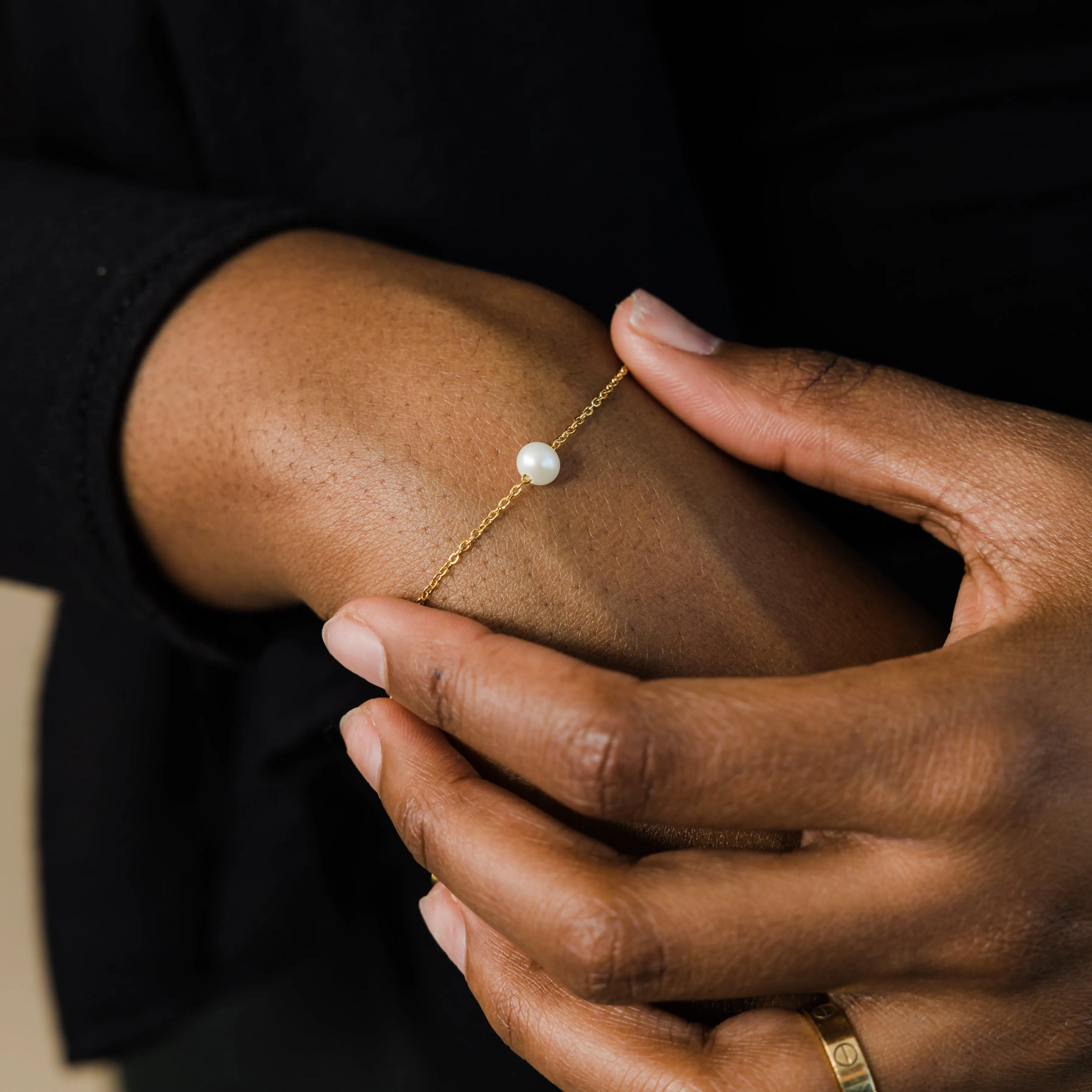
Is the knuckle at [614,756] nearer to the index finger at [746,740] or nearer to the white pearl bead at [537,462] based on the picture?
the index finger at [746,740]

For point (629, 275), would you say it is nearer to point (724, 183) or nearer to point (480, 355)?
point (724, 183)

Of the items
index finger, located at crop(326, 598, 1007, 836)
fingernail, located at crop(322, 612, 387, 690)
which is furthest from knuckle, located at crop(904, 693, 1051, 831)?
fingernail, located at crop(322, 612, 387, 690)

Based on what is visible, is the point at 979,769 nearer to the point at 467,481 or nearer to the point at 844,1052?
the point at 844,1052

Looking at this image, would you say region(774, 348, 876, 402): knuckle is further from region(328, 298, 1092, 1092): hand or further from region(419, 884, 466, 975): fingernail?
region(419, 884, 466, 975): fingernail

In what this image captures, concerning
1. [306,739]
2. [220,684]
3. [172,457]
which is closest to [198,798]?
[220,684]

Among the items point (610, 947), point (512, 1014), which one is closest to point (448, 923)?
point (512, 1014)

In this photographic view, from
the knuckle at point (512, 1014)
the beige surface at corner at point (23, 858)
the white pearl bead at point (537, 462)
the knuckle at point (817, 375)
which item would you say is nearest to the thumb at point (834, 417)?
the knuckle at point (817, 375)

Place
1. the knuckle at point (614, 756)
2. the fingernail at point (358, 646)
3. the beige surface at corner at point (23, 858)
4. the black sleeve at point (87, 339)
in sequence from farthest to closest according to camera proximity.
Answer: the beige surface at corner at point (23, 858), the black sleeve at point (87, 339), the fingernail at point (358, 646), the knuckle at point (614, 756)
